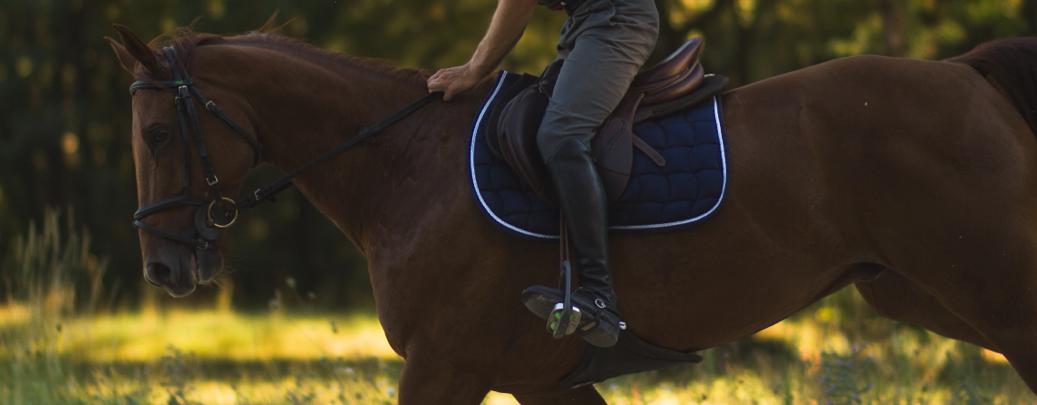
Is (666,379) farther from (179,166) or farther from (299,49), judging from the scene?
(179,166)

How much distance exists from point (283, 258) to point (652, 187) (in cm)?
1262

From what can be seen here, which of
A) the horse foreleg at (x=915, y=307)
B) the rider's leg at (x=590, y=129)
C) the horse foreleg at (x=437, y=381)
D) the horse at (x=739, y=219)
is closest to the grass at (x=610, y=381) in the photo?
the horse foreleg at (x=915, y=307)

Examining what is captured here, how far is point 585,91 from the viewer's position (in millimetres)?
3088

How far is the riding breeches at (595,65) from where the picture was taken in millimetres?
3055

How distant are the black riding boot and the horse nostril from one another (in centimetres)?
130

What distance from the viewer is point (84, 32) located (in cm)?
1406

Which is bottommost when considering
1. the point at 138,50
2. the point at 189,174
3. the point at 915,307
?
the point at 915,307

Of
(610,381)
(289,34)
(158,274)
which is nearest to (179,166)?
(158,274)

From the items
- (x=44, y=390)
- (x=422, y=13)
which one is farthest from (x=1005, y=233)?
(x=422, y=13)

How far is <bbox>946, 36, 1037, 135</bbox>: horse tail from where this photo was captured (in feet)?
10.1

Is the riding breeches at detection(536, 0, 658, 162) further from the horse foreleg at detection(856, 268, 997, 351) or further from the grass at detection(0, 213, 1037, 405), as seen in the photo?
the grass at detection(0, 213, 1037, 405)

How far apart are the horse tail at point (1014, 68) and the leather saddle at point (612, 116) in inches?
37.0

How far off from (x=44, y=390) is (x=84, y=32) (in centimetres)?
1060

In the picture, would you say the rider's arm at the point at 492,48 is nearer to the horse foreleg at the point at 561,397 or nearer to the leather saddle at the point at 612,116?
the leather saddle at the point at 612,116
